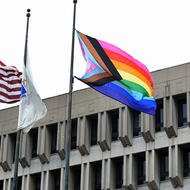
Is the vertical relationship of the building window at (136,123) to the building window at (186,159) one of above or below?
above

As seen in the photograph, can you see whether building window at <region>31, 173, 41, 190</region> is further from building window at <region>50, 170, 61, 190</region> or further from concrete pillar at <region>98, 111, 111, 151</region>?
concrete pillar at <region>98, 111, 111, 151</region>

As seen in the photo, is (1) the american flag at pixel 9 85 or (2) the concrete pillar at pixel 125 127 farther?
(2) the concrete pillar at pixel 125 127

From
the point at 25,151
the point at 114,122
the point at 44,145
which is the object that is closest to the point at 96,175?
the point at 114,122

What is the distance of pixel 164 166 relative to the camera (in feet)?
166

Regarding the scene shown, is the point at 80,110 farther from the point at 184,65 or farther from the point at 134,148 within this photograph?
the point at 184,65

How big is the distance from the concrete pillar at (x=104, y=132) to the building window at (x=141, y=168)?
7.71 ft

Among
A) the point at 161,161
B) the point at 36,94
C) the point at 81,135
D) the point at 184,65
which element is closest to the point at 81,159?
the point at 81,135

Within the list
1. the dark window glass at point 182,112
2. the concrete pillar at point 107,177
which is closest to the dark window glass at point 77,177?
the concrete pillar at point 107,177

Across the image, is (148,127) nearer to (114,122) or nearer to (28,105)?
(114,122)

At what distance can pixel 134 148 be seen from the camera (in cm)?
5141

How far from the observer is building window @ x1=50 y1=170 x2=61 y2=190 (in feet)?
184

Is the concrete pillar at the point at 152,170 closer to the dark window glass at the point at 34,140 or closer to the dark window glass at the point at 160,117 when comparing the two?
the dark window glass at the point at 160,117

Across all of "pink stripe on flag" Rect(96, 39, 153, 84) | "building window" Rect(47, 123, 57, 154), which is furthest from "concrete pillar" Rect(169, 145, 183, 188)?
A: "pink stripe on flag" Rect(96, 39, 153, 84)

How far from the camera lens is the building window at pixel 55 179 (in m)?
56.0
